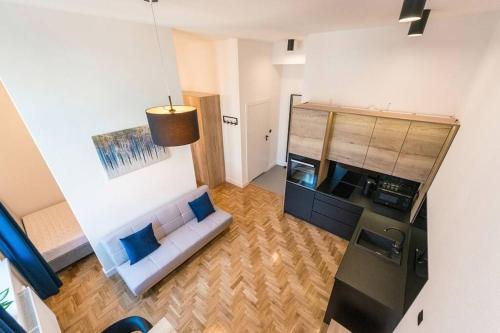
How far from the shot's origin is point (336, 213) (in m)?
3.19

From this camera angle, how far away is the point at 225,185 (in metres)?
4.88

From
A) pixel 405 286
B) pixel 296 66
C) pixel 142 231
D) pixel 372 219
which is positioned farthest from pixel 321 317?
pixel 296 66

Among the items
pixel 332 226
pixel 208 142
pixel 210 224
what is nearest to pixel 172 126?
pixel 210 224

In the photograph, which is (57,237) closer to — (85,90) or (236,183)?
(85,90)

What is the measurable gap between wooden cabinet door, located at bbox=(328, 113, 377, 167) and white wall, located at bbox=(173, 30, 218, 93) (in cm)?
258

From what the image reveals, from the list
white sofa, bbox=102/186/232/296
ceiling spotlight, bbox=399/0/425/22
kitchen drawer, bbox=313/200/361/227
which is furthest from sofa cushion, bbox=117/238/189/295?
ceiling spotlight, bbox=399/0/425/22

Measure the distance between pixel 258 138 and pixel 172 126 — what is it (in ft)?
10.3

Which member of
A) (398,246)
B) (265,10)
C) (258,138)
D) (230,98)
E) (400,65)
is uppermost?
(265,10)

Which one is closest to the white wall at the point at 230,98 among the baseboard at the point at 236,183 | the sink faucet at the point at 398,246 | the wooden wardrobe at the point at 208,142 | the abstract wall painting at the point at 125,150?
the baseboard at the point at 236,183

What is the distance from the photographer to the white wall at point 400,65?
2.12 m

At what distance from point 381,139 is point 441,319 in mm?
2100

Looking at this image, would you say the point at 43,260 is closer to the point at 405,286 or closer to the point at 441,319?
the point at 441,319

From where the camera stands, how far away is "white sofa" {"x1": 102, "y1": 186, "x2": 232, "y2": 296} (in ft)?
8.03

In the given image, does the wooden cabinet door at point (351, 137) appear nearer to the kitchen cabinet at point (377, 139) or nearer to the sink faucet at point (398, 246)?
the kitchen cabinet at point (377, 139)
